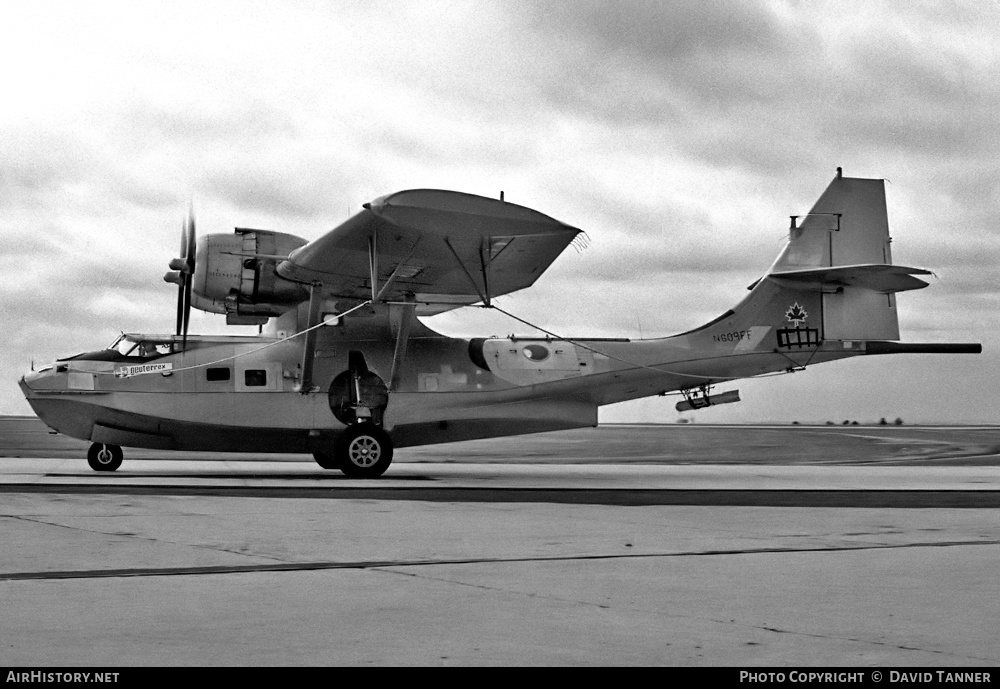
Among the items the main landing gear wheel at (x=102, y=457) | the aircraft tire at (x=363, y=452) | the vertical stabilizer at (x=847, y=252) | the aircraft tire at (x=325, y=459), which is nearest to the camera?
the aircraft tire at (x=363, y=452)

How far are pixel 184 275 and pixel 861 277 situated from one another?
12693 mm

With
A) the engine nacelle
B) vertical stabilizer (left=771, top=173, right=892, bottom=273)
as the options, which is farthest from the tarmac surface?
vertical stabilizer (left=771, top=173, right=892, bottom=273)

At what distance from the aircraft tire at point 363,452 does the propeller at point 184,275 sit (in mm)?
3539

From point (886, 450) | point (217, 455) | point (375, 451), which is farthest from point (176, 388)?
point (886, 450)

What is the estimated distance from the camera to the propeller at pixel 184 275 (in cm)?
1970

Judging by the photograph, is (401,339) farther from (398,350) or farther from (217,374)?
(217,374)

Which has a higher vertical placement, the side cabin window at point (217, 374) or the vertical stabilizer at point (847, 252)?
the vertical stabilizer at point (847, 252)

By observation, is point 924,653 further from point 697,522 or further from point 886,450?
point 886,450

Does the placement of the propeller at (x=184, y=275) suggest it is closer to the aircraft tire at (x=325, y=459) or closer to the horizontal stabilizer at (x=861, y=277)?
the aircraft tire at (x=325, y=459)

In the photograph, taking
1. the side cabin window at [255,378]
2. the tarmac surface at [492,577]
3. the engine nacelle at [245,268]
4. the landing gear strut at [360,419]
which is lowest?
the tarmac surface at [492,577]

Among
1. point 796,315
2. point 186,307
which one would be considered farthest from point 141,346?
point 796,315

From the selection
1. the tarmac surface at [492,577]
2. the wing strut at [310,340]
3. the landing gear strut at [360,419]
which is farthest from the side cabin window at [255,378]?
the tarmac surface at [492,577]

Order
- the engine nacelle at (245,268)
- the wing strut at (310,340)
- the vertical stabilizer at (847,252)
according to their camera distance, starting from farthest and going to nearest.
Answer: the vertical stabilizer at (847,252), the engine nacelle at (245,268), the wing strut at (310,340)
